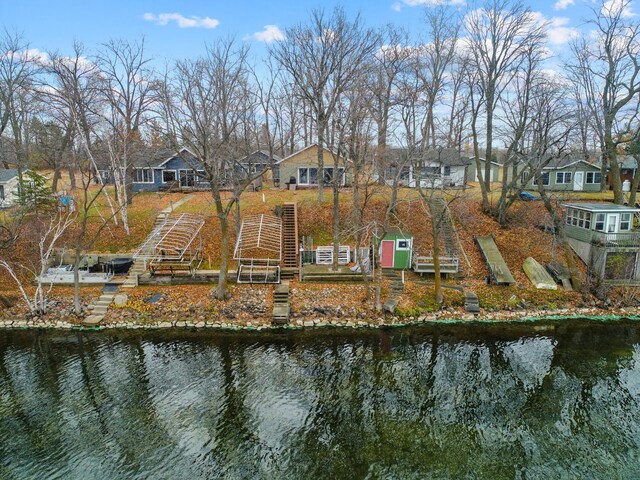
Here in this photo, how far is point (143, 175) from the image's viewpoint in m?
38.7

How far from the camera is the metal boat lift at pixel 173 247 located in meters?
22.5

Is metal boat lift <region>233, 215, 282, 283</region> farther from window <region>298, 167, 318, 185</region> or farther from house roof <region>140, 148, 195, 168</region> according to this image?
house roof <region>140, 148, 195, 168</region>

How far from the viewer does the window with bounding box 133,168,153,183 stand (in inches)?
1522

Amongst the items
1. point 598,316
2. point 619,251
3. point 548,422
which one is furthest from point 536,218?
point 548,422

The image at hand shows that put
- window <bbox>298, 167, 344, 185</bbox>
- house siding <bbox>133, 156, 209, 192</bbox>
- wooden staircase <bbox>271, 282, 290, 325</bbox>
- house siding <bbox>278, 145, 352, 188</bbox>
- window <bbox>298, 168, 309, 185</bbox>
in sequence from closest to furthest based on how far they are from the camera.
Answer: wooden staircase <bbox>271, 282, 290, 325</bbox> → house siding <bbox>278, 145, 352, 188</bbox> → window <bbox>298, 167, 344, 185</bbox> → window <bbox>298, 168, 309, 185</bbox> → house siding <bbox>133, 156, 209, 192</bbox>

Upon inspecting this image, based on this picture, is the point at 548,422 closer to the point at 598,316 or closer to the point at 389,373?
the point at 389,373

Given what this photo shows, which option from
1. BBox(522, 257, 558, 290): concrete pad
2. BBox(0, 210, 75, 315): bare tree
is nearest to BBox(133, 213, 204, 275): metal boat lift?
BBox(0, 210, 75, 315): bare tree

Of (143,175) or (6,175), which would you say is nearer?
(6,175)

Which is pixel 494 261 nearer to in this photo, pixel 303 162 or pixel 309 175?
pixel 309 175

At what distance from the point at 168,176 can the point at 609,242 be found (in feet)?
117

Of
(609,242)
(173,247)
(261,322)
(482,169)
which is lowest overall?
(261,322)

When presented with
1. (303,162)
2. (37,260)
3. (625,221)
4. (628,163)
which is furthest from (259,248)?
(628,163)

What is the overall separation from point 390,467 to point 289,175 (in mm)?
29676

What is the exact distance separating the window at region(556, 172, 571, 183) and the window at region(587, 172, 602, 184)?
5.95ft
